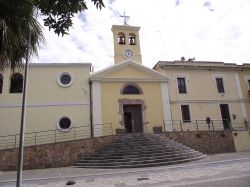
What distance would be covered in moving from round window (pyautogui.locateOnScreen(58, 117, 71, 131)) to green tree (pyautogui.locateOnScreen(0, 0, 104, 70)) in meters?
11.8

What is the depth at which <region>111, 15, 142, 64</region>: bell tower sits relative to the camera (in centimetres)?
2188

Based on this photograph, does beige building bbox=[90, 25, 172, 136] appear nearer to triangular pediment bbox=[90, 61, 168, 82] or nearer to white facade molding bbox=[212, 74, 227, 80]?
triangular pediment bbox=[90, 61, 168, 82]

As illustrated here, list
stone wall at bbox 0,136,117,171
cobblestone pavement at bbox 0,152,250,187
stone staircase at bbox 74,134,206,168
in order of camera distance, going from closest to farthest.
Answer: cobblestone pavement at bbox 0,152,250,187 < stone staircase at bbox 74,134,206,168 < stone wall at bbox 0,136,117,171

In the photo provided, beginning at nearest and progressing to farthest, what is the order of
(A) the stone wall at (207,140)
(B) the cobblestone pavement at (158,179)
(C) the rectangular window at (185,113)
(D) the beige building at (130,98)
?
(B) the cobblestone pavement at (158,179) < (A) the stone wall at (207,140) < (D) the beige building at (130,98) < (C) the rectangular window at (185,113)

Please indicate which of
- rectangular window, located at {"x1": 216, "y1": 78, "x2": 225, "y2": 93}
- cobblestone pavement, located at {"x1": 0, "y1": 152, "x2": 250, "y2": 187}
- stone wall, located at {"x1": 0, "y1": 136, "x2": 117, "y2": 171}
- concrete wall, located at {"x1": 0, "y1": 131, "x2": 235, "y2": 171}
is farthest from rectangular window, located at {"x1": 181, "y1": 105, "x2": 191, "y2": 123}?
cobblestone pavement, located at {"x1": 0, "y1": 152, "x2": 250, "y2": 187}

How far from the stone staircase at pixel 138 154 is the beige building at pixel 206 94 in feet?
16.3

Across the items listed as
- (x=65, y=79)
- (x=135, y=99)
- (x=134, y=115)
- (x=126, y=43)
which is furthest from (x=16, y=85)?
(x=126, y=43)

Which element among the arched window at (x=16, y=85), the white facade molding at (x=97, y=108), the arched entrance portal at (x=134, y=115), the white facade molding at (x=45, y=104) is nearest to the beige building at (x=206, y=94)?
the arched entrance portal at (x=134, y=115)

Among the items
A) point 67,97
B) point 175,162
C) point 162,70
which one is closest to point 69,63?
point 67,97

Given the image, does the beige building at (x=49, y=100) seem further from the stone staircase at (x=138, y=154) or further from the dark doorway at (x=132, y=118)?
the stone staircase at (x=138, y=154)

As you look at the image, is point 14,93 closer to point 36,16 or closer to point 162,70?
point 162,70

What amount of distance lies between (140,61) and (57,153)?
456 inches

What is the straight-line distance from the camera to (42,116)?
56.6ft

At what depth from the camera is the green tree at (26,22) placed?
426cm
